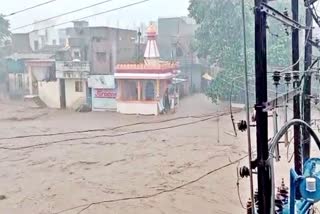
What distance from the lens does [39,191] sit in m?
10.4

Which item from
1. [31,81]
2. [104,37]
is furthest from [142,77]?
[31,81]

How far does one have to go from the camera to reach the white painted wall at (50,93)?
83.3 ft

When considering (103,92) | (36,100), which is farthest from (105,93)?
(36,100)

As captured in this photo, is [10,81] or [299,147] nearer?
[299,147]

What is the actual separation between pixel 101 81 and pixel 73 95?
2427 millimetres

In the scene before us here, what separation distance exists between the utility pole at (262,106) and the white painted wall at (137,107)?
63.2 ft

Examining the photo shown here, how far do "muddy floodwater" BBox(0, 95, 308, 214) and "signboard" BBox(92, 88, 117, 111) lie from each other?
0.83 metres

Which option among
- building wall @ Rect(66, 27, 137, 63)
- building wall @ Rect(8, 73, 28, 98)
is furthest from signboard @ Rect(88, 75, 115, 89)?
building wall @ Rect(8, 73, 28, 98)

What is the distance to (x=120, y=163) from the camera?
13258mm

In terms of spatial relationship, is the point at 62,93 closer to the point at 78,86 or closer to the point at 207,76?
the point at 78,86

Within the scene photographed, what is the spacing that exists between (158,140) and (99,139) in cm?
256

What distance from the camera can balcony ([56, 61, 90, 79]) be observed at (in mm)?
24281

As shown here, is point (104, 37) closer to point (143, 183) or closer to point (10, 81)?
point (10, 81)

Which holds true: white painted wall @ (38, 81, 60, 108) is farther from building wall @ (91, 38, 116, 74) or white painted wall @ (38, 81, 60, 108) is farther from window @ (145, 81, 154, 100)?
window @ (145, 81, 154, 100)
